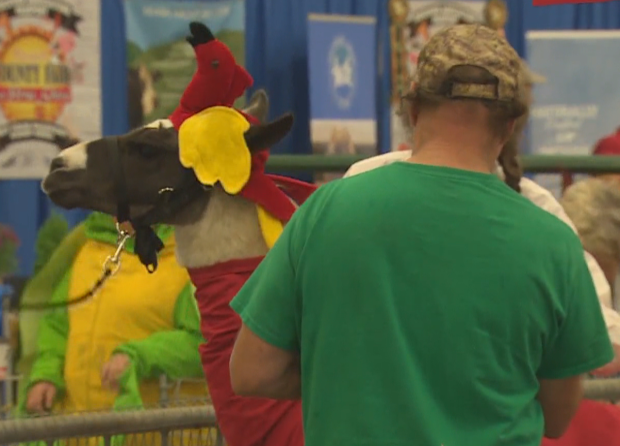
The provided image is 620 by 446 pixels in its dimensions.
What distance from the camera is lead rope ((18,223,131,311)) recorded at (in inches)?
66.1

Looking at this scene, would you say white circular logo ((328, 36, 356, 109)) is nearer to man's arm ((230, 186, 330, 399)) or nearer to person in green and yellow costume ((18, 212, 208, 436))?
person in green and yellow costume ((18, 212, 208, 436))

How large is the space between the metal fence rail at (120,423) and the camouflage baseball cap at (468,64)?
81 centimetres

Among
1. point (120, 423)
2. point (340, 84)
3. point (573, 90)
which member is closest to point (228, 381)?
point (120, 423)

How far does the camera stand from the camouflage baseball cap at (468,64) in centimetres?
103

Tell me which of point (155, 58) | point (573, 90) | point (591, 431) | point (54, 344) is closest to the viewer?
point (591, 431)

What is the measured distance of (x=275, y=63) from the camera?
4.04 m

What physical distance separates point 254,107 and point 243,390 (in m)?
0.84

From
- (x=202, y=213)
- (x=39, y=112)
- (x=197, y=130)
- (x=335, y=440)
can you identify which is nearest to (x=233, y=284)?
(x=202, y=213)

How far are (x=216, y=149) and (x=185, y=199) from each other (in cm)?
10

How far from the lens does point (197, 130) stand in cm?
164

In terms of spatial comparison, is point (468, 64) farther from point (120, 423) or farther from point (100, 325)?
point (100, 325)

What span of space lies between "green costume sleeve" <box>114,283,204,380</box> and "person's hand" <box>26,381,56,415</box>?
21 cm

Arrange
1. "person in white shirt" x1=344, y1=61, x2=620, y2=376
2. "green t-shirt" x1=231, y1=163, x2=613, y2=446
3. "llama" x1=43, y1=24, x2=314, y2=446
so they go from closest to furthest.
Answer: "green t-shirt" x1=231, y1=163, x2=613, y2=446 < "person in white shirt" x1=344, y1=61, x2=620, y2=376 < "llama" x1=43, y1=24, x2=314, y2=446

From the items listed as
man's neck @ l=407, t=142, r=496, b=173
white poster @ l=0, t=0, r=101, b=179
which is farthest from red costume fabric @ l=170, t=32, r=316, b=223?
white poster @ l=0, t=0, r=101, b=179
